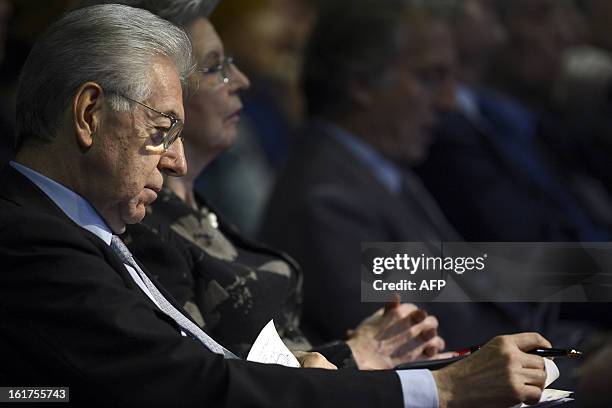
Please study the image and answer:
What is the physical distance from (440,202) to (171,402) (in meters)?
3.29

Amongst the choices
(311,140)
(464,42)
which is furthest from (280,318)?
(464,42)

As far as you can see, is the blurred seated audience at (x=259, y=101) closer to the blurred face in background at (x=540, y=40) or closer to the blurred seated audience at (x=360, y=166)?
the blurred seated audience at (x=360, y=166)

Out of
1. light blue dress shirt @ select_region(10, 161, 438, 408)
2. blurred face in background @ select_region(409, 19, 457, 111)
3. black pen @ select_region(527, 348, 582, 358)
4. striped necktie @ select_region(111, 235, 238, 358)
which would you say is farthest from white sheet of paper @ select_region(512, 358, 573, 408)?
blurred face in background @ select_region(409, 19, 457, 111)

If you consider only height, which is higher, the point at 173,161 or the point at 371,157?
the point at 173,161

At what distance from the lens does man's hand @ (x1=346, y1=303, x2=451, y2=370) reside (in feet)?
10.1

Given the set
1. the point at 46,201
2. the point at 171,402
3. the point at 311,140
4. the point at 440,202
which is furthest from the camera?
the point at 440,202

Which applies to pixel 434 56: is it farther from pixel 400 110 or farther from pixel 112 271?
pixel 112 271

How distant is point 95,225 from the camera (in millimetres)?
2359

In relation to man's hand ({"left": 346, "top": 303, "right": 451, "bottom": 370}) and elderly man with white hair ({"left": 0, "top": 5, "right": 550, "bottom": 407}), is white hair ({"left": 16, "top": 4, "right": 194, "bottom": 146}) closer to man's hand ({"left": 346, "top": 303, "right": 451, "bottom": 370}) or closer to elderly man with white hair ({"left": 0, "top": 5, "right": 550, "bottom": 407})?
elderly man with white hair ({"left": 0, "top": 5, "right": 550, "bottom": 407})

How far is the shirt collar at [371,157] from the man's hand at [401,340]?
1520 mm

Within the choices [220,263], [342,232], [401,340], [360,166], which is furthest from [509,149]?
[220,263]

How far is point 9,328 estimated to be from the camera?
216 cm

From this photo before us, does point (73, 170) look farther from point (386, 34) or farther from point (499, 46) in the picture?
point (499, 46)

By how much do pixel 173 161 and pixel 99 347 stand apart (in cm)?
48
